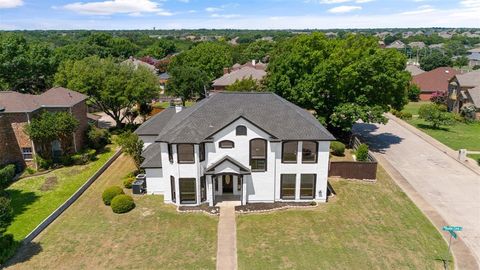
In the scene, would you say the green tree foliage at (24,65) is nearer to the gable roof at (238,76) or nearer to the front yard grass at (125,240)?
the gable roof at (238,76)

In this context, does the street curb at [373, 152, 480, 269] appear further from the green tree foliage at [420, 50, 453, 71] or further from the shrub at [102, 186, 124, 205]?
the green tree foliage at [420, 50, 453, 71]

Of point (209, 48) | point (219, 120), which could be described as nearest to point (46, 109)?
point (219, 120)

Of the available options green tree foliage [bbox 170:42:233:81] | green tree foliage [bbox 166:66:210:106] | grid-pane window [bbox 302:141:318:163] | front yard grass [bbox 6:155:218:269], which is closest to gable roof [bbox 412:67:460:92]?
green tree foliage [bbox 170:42:233:81]

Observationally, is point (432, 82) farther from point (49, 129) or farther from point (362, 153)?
point (49, 129)

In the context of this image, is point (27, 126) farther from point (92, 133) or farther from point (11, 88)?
point (11, 88)

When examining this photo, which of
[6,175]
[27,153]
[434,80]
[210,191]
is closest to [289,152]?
[210,191]

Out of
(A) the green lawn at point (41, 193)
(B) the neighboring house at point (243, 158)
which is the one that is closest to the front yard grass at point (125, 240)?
(A) the green lawn at point (41, 193)
